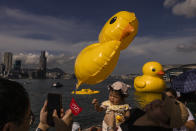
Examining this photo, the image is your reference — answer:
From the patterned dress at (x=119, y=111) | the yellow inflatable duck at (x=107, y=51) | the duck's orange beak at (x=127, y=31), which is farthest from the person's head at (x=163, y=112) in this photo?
the duck's orange beak at (x=127, y=31)

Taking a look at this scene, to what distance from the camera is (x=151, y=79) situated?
67.5 feet

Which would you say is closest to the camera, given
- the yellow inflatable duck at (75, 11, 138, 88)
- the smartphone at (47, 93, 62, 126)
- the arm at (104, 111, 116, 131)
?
the smartphone at (47, 93, 62, 126)

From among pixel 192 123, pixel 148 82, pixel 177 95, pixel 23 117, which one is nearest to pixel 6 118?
pixel 23 117

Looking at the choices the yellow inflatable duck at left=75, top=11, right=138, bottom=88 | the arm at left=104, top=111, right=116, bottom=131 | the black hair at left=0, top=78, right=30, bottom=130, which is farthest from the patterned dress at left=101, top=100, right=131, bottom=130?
the black hair at left=0, top=78, right=30, bottom=130

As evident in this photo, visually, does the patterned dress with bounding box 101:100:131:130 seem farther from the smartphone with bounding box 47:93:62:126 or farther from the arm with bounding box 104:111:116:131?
the smartphone with bounding box 47:93:62:126

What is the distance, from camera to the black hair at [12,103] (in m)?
0.89

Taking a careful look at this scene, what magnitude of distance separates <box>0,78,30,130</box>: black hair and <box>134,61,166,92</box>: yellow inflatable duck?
67.8 feet

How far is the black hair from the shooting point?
89 centimetres

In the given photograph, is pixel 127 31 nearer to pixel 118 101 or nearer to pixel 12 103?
pixel 118 101

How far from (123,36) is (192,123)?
258 centimetres

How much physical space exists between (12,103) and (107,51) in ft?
9.59

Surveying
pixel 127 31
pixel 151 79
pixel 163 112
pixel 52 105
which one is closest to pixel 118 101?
pixel 127 31

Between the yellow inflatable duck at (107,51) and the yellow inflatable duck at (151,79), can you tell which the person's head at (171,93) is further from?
the yellow inflatable duck at (151,79)

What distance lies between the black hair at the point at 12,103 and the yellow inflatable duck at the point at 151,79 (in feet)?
67.8
